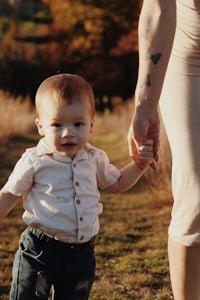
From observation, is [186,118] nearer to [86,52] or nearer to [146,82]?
[146,82]

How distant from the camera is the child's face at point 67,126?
2.48 meters

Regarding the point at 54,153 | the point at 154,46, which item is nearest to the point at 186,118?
the point at 154,46

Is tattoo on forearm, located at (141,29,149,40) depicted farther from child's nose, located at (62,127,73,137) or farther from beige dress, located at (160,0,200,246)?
child's nose, located at (62,127,73,137)

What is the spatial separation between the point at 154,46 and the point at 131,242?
282 cm

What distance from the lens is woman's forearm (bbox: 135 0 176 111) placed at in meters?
2.41

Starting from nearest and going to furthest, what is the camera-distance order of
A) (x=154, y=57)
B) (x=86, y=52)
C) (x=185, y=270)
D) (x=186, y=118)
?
(x=154, y=57) → (x=186, y=118) → (x=185, y=270) → (x=86, y=52)

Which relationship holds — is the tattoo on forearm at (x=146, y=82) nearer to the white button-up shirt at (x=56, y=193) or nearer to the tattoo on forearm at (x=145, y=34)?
the tattoo on forearm at (x=145, y=34)

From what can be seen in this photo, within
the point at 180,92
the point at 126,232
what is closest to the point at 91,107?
the point at 180,92

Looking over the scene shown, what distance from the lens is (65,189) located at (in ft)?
8.17

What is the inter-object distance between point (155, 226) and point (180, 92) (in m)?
3.11

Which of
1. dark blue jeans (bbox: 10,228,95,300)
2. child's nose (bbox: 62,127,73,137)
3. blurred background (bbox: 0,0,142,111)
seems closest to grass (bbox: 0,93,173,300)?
dark blue jeans (bbox: 10,228,95,300)

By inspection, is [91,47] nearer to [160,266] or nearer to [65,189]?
[160,266]

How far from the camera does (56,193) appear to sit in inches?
98.0

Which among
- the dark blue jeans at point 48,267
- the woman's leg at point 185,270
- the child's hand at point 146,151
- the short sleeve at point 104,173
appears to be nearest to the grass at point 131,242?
the woman's leg at point 185,270
